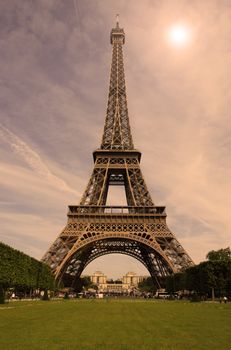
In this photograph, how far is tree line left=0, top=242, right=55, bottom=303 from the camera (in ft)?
154

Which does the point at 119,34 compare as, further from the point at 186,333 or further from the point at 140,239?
the point at 186,333

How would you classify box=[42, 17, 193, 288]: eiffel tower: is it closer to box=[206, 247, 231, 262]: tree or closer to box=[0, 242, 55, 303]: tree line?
box=[0, 242, 55, 303]: tree line

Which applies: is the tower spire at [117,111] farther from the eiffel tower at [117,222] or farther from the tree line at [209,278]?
the tree line at [209,278]

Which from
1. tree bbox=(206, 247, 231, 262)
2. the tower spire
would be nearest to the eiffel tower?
the tower spire

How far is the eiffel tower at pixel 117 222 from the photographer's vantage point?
61.0m

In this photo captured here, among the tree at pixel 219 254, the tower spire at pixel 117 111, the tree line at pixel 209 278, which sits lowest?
the tree line at pixel 209 278

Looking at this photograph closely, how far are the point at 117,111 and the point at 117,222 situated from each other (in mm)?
28991

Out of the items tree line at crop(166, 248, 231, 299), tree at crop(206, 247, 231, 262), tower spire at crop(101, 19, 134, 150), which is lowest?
tree line at crop(166, 248, 231, 299)

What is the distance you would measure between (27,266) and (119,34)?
70.0m

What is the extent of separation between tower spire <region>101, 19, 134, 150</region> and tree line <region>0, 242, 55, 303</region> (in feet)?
101

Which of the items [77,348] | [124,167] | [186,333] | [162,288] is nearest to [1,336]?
[77,348]

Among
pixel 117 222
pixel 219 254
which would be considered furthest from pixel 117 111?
pixel 219 254

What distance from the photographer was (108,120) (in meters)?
81.9

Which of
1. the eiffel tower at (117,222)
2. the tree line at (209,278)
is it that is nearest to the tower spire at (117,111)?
the eiffel tower at (117,222)
